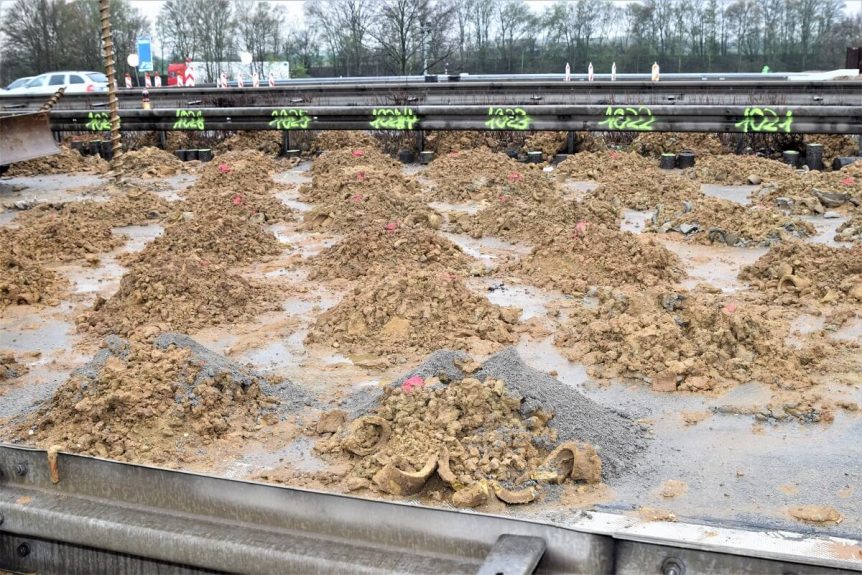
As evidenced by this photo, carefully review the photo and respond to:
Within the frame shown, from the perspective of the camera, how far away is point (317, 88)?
30.8 meters

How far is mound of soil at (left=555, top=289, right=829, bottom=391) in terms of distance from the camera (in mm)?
6977

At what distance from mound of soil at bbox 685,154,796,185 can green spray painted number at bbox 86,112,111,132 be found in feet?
43.5

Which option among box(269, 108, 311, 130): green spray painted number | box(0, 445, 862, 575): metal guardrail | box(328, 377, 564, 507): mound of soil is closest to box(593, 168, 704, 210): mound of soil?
box(328, 377, 564, 507): mound of soil

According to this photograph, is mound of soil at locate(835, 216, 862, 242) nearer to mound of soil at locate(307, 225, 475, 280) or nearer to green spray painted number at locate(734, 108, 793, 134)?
mound of soil at locate(307, 225, 475, 280)

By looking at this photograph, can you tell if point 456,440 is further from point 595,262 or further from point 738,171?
point 738,171

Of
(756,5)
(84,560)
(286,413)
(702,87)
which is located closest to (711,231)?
(286,413)

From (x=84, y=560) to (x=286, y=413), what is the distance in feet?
9.07

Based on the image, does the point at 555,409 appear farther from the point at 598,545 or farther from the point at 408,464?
the point at 598,545

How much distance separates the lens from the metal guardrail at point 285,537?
3195 millimetres

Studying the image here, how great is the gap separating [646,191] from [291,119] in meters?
9.46

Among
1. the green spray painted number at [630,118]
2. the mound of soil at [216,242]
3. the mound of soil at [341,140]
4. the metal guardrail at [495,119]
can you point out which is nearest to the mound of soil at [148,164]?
the metal guardrail at [495,119]

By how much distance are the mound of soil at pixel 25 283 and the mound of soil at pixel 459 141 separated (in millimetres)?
10717

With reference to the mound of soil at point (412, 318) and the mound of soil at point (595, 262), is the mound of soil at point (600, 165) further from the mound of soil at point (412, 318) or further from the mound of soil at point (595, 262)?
the mound of soil at point (412, 318)

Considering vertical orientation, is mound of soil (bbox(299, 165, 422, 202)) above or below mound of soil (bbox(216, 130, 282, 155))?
below
